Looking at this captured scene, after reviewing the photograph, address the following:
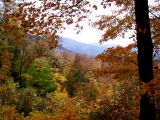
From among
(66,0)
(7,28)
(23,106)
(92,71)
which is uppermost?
(66,0)

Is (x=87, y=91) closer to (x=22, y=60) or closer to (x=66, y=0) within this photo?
(x=22, y=60)

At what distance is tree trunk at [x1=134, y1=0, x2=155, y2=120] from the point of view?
8602 mm

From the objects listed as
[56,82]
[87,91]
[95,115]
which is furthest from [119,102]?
[56,82]

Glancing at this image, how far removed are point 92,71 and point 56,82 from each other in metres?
52.0

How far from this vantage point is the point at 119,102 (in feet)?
68.1

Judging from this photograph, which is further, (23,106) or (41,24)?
(23,106)

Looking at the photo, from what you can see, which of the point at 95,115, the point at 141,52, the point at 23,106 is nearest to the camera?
the point at 141,52

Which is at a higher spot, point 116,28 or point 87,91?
point 116,28

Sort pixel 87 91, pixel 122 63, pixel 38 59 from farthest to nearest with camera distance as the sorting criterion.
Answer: pixel 38 59 < pixel 87 91 < pixel 122 63

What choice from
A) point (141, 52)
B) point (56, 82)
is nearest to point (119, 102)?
point (141, 52)

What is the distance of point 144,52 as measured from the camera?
8.73 m

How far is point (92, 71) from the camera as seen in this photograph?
1224 centimetres

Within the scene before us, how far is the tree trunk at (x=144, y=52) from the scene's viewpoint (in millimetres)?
8602

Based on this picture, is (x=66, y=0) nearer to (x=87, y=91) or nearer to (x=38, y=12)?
(x=38, y=12)
